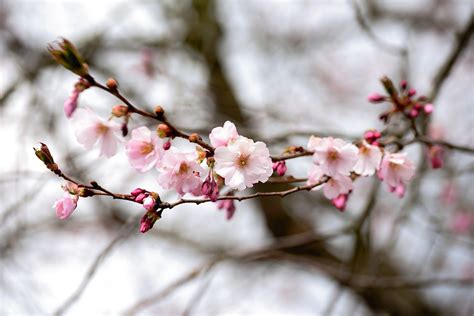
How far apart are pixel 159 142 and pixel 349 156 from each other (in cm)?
49

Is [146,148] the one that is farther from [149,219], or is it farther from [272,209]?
[272,209]

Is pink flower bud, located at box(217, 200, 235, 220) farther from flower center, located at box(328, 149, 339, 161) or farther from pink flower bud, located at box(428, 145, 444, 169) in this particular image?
pink flower bud, located at box(428, 145, 444, 169)

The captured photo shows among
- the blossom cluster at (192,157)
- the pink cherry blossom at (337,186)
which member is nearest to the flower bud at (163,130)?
the blossom cluster at (192,157)

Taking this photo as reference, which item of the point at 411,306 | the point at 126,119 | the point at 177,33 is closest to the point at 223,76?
the point at 177,33

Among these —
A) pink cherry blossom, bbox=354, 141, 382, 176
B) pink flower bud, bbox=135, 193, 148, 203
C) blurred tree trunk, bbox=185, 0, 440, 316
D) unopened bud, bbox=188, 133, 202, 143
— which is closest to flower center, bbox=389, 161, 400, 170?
pink cherry blossom, bbox=354, 141, 382, 176

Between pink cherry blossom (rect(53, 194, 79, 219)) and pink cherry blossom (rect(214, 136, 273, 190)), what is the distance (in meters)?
0.37

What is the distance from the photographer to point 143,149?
129 centimetres

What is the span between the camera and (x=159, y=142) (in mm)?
1258

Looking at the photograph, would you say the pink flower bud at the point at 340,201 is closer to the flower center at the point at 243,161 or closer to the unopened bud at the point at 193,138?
the flower center at the point at 243,161

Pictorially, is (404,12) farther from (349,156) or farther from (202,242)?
(349,156)

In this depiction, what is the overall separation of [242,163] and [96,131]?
0.44m

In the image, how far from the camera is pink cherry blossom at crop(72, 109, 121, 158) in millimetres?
1346

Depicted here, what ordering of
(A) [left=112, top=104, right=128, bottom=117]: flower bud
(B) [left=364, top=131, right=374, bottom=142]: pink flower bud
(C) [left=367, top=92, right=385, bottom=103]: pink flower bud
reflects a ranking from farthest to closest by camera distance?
1. (C) [left=367, top=92, right=385, bottom=103]: pink flower bud
2. (B) [left=364, top=131, right=374, bottom=142]: pink flower bud
3. (A) [left=112, top=104, right=128, bottom=117]: flower bud

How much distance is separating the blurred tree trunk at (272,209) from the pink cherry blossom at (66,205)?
2262 millimetres
